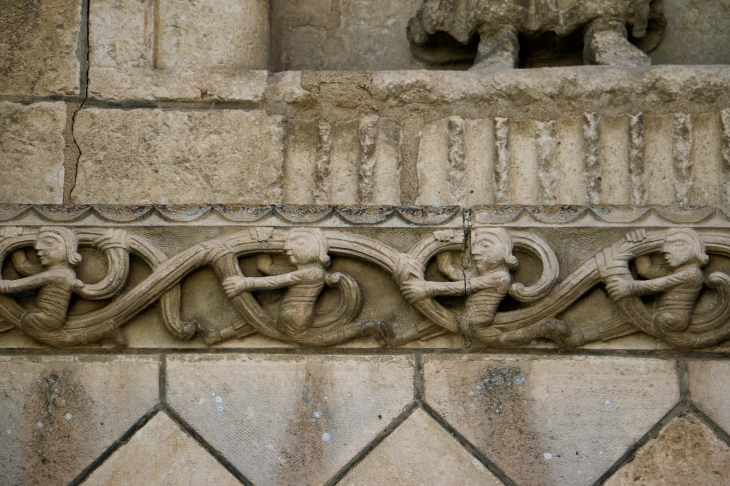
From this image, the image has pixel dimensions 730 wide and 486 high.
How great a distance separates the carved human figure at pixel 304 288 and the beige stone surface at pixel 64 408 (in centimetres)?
38

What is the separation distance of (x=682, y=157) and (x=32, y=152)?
1934 mm

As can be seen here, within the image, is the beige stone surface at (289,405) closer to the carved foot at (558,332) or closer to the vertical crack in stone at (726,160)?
the carved foot at (558,332)

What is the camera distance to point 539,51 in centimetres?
424

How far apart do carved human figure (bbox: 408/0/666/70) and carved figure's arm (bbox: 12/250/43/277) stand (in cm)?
144

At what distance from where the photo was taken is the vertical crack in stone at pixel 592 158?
3.81 metres

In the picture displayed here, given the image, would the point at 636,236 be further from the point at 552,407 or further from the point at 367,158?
the point at 367,158

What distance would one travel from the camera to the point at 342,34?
14.2 feet

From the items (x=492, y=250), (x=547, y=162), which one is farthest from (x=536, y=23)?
(x=492, y=250)

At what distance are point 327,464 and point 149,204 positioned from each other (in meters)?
0.91

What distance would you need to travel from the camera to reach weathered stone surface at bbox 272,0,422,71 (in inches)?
169

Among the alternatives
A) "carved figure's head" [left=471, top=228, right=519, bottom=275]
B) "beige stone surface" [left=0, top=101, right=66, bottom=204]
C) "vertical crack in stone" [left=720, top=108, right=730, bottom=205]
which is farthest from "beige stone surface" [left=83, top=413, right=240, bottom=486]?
"vertical crack in stone" [left=720, top=108, right=730, bottom=205]

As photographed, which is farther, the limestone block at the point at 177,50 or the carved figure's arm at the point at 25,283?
the limestone block at the point at 177,50

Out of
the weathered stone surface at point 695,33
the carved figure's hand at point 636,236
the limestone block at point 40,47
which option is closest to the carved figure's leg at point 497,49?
the weathered stone surface at point 695,33

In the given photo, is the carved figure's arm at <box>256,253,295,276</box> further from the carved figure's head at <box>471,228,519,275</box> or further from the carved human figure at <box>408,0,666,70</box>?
the carved human figure at <box>408,0,666,70</box>
